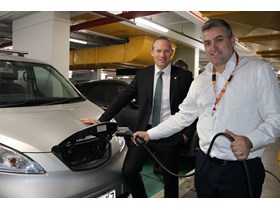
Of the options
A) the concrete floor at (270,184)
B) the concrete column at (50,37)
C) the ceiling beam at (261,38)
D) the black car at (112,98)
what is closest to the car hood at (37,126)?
the concrete floor at (270,184)

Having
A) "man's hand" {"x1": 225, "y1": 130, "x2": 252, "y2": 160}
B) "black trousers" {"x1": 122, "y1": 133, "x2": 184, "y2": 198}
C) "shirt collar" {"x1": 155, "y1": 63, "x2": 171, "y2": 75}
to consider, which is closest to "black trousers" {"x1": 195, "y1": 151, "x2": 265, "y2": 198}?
"man's hand" {"x1": 225, "y1": 130, "x2": 252, "y2": 160}

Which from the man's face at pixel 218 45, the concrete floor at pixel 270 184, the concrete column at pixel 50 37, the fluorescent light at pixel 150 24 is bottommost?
the concrete floor at pixel 270 184

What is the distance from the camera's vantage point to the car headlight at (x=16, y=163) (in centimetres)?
152

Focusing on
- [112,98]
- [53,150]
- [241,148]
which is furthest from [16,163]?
[112,98]

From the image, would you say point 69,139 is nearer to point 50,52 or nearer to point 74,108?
point 74,108

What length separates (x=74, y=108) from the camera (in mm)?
2305

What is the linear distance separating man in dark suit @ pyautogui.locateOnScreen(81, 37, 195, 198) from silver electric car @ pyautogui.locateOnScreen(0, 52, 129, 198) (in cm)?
13

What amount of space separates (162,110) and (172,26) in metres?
6.39

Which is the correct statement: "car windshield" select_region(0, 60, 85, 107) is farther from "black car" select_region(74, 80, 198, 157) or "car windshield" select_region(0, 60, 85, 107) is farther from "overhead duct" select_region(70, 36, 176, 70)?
"overhead duct" select_region(70, 36, 176, 70)

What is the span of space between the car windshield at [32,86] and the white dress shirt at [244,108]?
147 centimetres

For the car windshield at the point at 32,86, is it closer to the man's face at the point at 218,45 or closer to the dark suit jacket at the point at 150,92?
the dark suit jacket at the point at 150,92

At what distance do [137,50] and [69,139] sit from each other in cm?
714

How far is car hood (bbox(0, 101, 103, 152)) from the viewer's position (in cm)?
160
